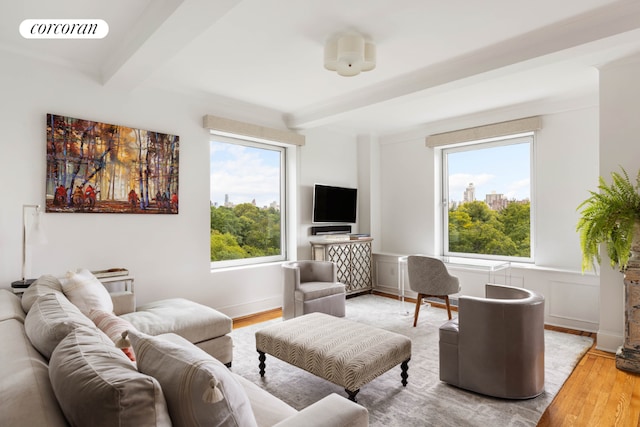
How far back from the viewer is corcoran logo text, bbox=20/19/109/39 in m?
2.34

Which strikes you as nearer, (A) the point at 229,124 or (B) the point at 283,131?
(A) the point at 229,124

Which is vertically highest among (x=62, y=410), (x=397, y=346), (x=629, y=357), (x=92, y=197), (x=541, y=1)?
(x=541, y=1)

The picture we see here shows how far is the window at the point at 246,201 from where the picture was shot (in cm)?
427

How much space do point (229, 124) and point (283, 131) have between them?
80 cm

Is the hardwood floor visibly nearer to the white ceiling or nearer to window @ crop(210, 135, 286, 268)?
the white ceiling

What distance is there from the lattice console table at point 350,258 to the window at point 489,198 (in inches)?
47.4

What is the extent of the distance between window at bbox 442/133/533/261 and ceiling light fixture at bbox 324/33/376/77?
281 centimetres

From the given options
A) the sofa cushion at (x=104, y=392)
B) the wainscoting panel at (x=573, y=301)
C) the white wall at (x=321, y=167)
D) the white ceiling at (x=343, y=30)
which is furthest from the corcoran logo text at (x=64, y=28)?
the wainscoting panel at (x=573, y=301)

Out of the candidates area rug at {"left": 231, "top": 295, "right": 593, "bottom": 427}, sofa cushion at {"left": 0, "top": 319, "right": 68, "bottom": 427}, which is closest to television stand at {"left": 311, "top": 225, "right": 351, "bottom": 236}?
area rug at {"left": 231, "top": 295, "right": 593, "bottom": 427}

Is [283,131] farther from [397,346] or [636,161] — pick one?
[636,161]

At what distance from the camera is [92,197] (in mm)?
3137

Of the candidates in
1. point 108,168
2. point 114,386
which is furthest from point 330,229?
point 114,386

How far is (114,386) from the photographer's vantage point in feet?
2.83

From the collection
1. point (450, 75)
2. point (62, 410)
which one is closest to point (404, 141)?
point (450, 75)
